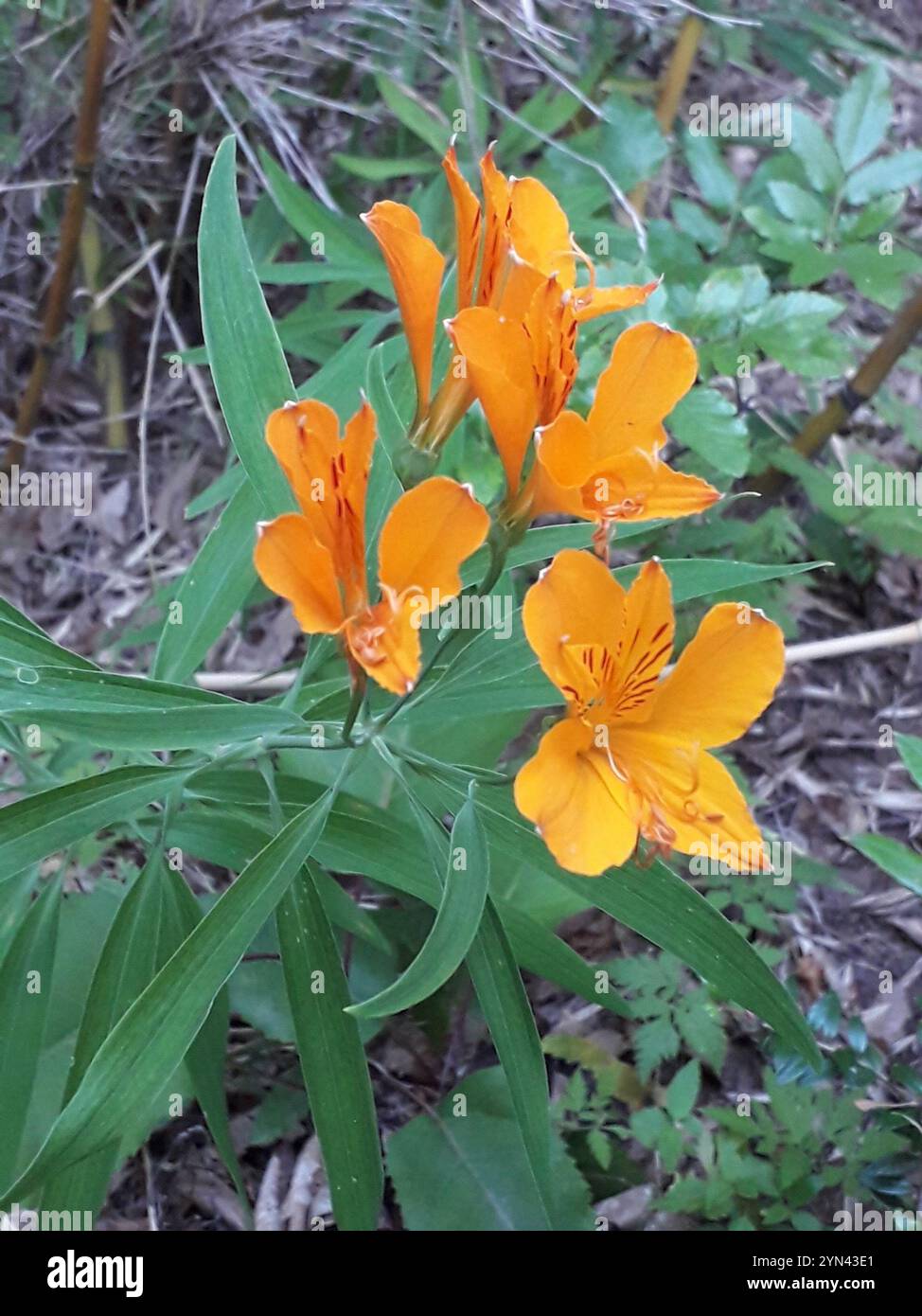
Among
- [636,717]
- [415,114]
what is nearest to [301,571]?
[636,717]

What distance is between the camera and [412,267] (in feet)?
2.63

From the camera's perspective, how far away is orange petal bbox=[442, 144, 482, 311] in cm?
80

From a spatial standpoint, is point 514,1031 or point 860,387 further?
point 860,387

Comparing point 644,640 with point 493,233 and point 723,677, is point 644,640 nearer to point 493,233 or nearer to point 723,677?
point 723,677

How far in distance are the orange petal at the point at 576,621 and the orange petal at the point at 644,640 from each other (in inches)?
0.4

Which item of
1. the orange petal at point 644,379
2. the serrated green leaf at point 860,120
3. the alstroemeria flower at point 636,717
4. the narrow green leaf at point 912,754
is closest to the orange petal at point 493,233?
the orange petal at point 644,379

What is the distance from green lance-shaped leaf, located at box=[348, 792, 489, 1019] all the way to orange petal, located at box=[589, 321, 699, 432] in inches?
12.8

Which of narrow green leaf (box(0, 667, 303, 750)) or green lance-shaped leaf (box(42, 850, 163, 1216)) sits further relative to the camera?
green lance-shaped leaf (box(42, 850, 163, 1216))

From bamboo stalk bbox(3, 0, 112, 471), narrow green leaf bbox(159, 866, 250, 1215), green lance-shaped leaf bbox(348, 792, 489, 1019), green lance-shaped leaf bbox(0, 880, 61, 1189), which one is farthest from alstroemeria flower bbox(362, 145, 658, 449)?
bamboo stalk bbox(3, 0, 112, 471)

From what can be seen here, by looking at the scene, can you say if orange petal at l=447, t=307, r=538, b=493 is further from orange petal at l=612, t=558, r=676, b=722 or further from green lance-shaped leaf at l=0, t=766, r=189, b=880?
green lance-shaped leaf at l=0, t=766, r=189, b=880

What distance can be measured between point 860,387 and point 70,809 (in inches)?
53.2

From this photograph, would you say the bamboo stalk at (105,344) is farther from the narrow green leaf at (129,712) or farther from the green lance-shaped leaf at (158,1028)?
the green lance-shaped leaf at (158,1028)

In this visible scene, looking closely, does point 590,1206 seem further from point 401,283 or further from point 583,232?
point 583,232
